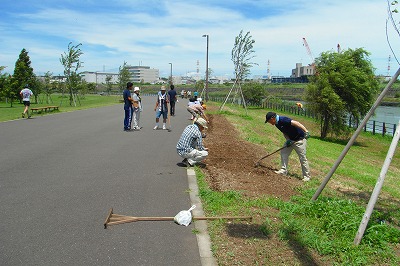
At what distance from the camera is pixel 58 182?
6.35 m

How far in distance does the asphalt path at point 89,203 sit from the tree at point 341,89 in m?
16.9

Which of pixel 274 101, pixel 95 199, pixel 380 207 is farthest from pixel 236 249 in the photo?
pixel 274 101

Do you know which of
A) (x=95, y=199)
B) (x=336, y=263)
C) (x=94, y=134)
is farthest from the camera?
(x=94, y=134)

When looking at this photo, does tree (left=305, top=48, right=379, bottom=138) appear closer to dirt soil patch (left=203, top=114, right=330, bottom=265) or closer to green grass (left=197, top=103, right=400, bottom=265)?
dirt soil patch (left=203, top=114, right=330, bottom=265)

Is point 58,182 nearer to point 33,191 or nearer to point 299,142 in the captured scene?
point 33,191

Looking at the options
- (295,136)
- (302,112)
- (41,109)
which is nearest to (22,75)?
(41,109)

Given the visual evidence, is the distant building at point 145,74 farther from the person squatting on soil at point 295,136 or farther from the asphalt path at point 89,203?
the person squatting on soil at point 295,136

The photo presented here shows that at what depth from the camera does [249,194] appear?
5734mm

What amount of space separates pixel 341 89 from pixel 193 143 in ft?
63.5

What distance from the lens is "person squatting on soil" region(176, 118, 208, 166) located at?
7.39 meters

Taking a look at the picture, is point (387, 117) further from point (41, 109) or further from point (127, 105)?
point (41, 109)

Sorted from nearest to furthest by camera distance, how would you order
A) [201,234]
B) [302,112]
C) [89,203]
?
[201,234] < [89,203] < [302,112]

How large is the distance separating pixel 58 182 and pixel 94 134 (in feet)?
20.7

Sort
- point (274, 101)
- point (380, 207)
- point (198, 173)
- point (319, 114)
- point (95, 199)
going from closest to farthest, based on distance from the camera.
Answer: point (95, 199) → point (380, 207) → point (198, 173) → point (319, 114) → point (274, 101)
